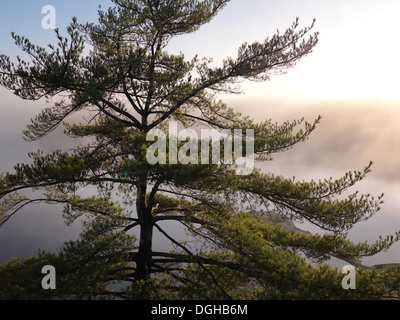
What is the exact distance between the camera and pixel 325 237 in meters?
7.91

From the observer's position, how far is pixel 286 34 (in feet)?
26.8

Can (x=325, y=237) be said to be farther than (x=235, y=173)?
Yes

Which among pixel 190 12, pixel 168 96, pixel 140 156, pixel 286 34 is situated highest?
pixel 190 12

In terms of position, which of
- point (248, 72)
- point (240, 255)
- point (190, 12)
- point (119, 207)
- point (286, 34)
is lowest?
point (240, 255)

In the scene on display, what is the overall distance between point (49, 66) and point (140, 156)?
323cm

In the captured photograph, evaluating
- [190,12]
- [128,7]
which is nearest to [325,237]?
[190,12]

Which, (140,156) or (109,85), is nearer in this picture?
(140,156)

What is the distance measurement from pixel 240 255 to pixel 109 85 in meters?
5.47

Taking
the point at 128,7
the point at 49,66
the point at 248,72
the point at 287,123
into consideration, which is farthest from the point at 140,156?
the point at 128,7
